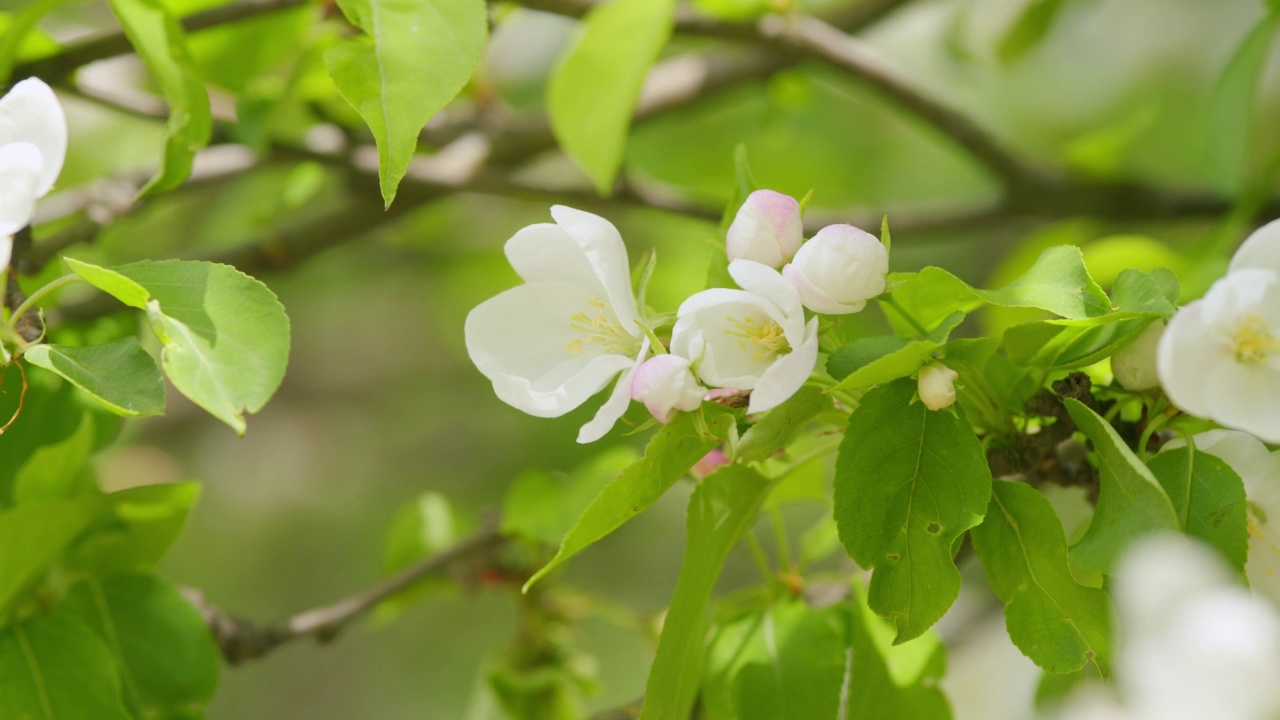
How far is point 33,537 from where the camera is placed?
659mm

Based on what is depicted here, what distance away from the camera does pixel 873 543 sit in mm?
524

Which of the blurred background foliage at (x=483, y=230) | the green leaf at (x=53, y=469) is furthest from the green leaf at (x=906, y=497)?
the green leaf at (x=53, y=469)

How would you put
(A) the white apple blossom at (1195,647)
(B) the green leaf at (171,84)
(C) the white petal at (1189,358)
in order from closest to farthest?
(A) the white apple blossom at (1195,647) → (C) the white petal at (1189,358) → (B) the green leaf at (171,84)

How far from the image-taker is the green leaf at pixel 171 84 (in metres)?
0.66

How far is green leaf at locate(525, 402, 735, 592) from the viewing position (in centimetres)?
50

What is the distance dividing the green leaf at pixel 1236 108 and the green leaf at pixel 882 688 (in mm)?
549

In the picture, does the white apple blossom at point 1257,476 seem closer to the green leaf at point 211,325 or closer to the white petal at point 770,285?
the white petal at point 770,285

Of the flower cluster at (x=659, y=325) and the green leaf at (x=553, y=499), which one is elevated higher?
the flower cluster at (x=659, y=325)

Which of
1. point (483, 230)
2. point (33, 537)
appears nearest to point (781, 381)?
point (33, 537)

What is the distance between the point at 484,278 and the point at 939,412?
1364 millimetres

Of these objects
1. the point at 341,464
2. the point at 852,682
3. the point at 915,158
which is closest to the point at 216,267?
the point at 852,682

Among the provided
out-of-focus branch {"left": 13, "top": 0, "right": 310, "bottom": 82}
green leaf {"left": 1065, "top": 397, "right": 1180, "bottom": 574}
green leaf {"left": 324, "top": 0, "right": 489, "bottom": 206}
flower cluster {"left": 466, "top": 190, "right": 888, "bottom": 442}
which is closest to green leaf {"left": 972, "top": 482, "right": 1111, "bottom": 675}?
green leaf {"left": 1065, "top": 397, "right": 1180, "bottom": 574}

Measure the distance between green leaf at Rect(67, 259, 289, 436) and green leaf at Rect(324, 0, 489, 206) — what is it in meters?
0.08

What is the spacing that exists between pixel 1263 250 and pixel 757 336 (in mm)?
228
